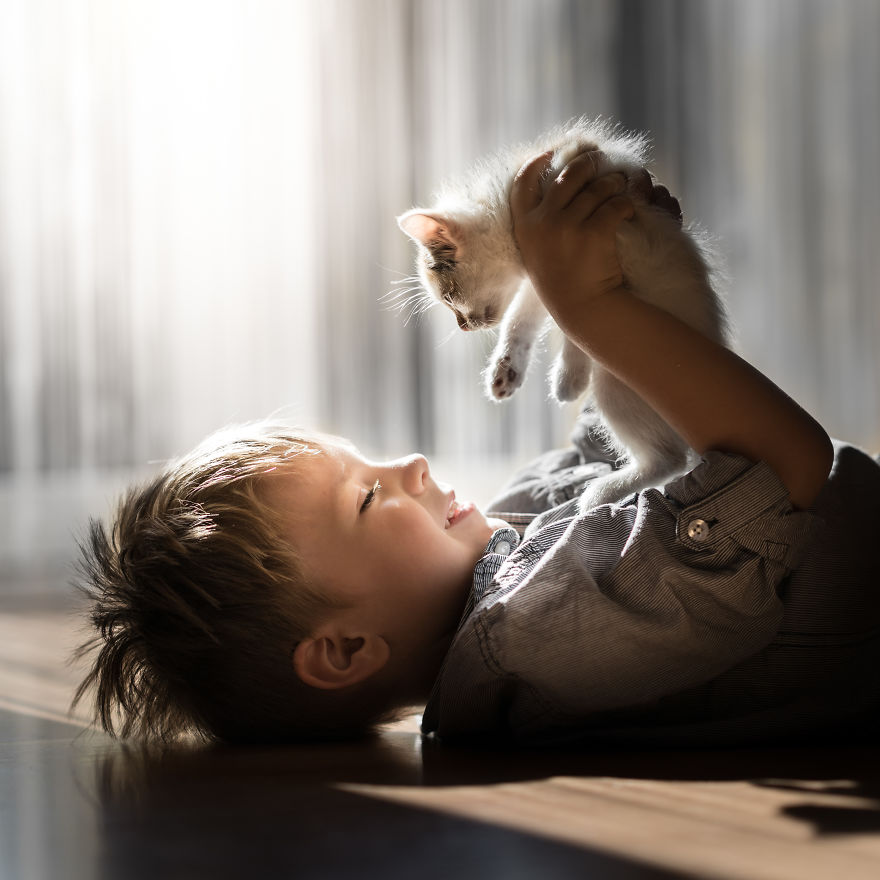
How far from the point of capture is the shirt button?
901 millimetres

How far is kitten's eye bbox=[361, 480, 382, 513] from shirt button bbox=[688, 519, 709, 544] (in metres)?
0.31

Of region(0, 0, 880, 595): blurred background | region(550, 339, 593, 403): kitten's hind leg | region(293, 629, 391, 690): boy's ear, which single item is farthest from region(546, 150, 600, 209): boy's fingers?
region(0, 0, 880, 595): blurred background

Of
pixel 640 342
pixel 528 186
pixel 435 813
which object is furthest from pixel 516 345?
pixel 435 813

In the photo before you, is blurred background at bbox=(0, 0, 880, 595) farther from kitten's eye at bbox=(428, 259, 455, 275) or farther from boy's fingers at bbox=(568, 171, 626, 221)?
boy's fingers at bbox=(568, 171, 626, 221)

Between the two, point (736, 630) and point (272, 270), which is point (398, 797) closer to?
point (736, 630)

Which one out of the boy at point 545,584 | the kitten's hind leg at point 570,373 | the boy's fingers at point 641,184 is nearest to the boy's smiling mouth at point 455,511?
the boy at point 545,584

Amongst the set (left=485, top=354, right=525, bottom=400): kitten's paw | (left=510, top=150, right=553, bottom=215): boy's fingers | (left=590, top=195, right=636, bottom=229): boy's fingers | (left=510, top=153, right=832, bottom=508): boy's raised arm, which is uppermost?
(left=510, top=150, right=553, bottom=215): boy's fingers

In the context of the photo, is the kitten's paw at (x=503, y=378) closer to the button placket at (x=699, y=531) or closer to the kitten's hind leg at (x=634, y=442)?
the kitten's hind leg at (x=634, y=442)

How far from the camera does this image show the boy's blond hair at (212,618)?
97 centimetres

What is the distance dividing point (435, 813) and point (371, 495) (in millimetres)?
402

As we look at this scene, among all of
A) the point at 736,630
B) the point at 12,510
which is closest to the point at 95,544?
the point at 736,630

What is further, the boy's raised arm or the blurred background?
the blurred background

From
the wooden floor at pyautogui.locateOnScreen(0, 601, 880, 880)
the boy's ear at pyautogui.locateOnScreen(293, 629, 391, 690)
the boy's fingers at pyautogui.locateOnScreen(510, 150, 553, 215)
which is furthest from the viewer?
the boy's fingers at pyautogui.locateOnScreen(510, 150, 553, 215)

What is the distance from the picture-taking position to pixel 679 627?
2.86ft
